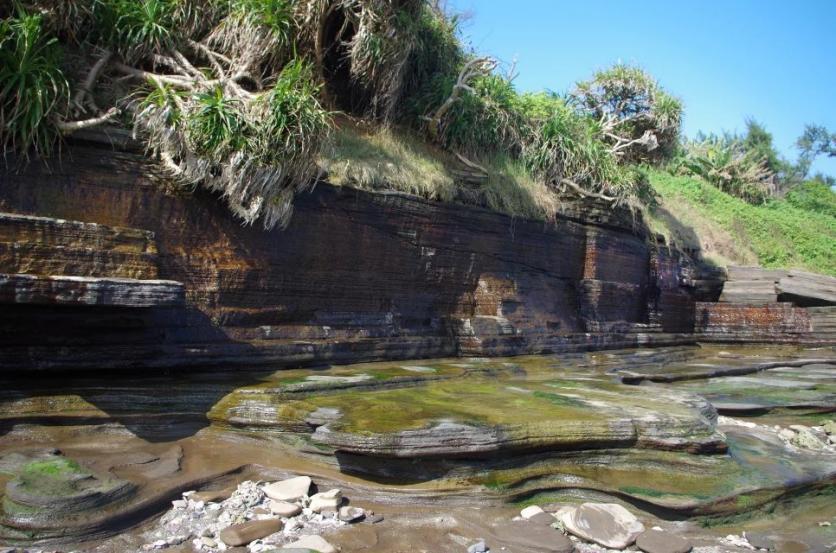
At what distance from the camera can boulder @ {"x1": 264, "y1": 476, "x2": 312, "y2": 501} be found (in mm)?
4541

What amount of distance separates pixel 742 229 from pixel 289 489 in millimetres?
17667

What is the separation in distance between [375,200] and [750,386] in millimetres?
5220

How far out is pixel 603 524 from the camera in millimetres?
4402

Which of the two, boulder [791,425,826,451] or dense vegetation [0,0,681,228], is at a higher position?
dense vegetation [0,0,681,228]

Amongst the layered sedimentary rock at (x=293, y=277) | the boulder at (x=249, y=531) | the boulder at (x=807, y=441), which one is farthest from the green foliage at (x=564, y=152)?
the boulder at (x=249, y=531)

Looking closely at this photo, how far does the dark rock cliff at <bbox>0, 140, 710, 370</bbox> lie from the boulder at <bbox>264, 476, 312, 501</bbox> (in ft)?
6.01

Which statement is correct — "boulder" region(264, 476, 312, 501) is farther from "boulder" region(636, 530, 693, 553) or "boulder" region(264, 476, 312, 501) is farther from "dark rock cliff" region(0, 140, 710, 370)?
"boulder" region(636, 530, 693, 553)

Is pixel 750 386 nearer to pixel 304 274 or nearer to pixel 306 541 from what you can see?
pixel 304 274

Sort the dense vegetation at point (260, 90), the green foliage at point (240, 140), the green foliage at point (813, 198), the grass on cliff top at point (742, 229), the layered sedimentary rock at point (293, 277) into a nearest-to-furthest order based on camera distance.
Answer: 1. the layered sedimentary rock at point (293, 277)
2. the dense vegetation at point (260, 90)
3. the green foliage at point (240, 140)
4. the grass on cliff top at point (742, 229)
5. the green foliage at point (813, 198)

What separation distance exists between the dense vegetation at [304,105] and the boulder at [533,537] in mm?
3835

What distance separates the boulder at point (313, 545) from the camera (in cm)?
388

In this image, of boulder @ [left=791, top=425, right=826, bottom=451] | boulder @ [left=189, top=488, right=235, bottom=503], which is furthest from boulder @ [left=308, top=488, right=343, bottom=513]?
boulder @ [left=791, top=425, right=826, bottom=451]

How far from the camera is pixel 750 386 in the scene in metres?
8.94

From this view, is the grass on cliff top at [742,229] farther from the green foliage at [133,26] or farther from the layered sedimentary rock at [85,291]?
the layered sedimentary rock at [85,291]
